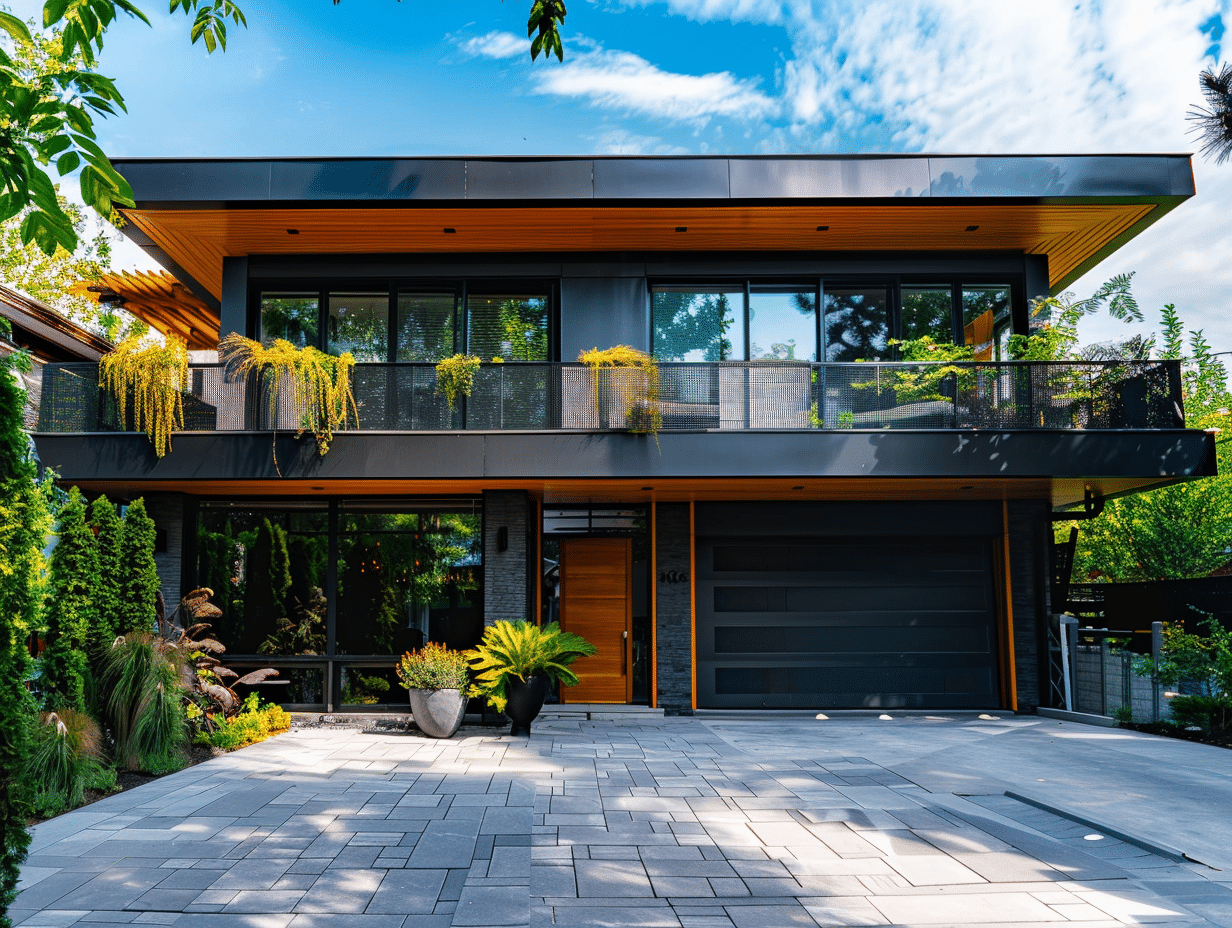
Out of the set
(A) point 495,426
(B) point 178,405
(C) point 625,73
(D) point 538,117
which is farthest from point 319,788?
(D) point 538,117

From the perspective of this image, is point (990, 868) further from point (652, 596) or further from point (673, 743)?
point (652, 596)

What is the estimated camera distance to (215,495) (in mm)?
12117

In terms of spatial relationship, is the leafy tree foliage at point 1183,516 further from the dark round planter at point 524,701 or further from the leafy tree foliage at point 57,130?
the leafy tree foliage at point 57,130

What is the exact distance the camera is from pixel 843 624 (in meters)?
12.6

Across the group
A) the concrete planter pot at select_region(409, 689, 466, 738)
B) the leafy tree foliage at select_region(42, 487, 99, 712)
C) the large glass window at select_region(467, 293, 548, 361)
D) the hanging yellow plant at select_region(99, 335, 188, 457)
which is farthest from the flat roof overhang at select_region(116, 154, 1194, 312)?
the concrete planter pot at select_region(409, 689, 466, 738)

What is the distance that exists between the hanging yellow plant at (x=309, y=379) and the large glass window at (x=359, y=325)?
163cm

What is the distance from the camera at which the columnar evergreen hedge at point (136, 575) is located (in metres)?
8.34

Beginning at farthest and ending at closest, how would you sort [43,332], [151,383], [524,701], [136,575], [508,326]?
[43,332], [508,326], [151,383], [524,701], [136,575]

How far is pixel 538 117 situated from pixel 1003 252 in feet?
35.3

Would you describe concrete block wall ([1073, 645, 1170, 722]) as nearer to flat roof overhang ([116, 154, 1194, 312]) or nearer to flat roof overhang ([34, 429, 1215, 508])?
flat roof overhang ([34, 429, 1215, 508])

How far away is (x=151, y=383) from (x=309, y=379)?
197 cm

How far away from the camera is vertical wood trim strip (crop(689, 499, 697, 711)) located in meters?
12.3

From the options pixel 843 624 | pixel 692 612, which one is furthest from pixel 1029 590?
pixel 692 612

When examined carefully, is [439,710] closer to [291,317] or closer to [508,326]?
[508,326]
